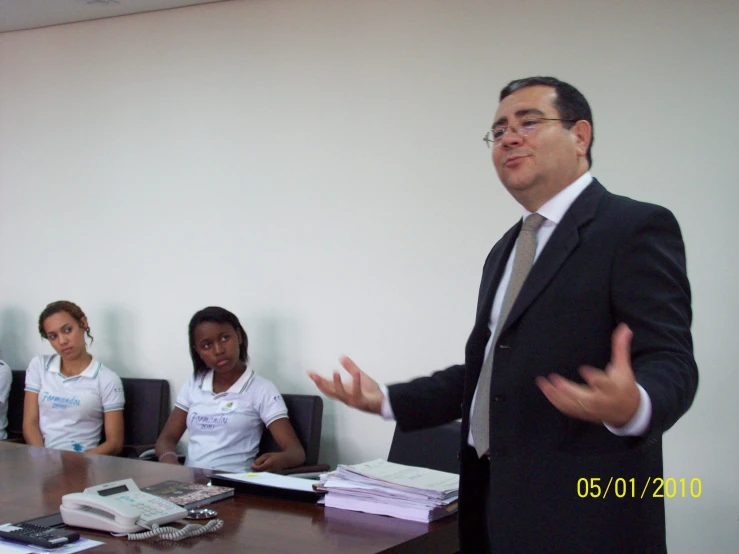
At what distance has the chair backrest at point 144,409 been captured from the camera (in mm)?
4559

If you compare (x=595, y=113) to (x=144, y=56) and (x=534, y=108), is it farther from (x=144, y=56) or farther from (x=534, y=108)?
(x=144, y=56)

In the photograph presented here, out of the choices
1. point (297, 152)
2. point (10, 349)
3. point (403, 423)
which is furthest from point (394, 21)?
point (10, 349)

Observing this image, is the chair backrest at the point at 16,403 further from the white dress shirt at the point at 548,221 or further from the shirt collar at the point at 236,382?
the white dress shirt at the point at 548,221

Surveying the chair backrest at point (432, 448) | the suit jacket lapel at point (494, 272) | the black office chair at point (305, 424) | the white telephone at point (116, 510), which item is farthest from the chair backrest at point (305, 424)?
the suit jacket lapel at point (494, 272)

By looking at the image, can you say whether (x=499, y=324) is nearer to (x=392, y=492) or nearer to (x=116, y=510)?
(x=392, y=492)

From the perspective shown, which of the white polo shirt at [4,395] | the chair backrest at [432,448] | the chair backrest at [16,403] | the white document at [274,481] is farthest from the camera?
the chair backrest at [16,403]

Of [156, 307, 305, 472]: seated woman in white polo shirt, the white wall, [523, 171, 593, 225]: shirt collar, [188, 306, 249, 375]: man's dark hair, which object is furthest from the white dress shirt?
[188, 306, 249, 375]: man's dark hair

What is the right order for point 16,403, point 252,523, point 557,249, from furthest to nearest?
point 16,403 < point 252,523 < point 557,249

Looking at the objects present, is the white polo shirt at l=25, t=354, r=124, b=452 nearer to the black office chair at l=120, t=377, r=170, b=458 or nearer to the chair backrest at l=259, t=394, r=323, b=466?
the black office chair at l=120, t=377, r=170, b=458

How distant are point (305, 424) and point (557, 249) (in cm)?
246

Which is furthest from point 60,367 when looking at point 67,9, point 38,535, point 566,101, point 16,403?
point 566,101

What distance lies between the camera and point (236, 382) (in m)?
4.04

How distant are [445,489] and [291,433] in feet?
5.27

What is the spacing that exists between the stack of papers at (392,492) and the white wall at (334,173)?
1489mm
